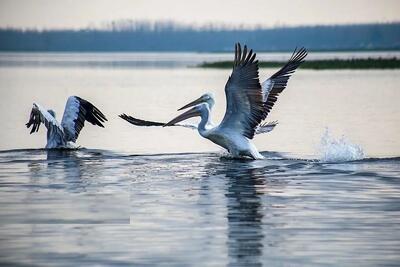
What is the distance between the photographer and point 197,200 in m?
10.7

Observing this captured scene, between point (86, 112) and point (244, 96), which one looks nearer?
point (244, 96)

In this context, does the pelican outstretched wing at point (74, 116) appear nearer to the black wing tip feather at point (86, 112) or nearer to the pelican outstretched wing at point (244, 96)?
the black wing tip feather at point (86, 112)

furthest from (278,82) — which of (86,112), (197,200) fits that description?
(197,200)

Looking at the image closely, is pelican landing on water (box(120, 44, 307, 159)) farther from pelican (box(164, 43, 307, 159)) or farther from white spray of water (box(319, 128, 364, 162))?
white spray of water (box(319, 128, 364, 162))

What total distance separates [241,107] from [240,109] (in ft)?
0.15

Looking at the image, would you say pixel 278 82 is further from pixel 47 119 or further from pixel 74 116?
pixel 47 119

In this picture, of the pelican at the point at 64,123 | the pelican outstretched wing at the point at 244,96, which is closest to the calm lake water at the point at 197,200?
the pelican at the point at 64,123

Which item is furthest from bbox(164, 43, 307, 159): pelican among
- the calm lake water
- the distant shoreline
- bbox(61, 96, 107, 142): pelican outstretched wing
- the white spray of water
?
the distant shoreline

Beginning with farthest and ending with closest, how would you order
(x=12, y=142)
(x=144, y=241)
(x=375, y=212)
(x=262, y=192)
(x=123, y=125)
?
(x=123, y=125) < (x=12, y=142) < (x=262, y=192) < (x=375, y=212) < (x=144, y=241)

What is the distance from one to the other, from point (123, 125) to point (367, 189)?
1041cm

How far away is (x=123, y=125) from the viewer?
21359 millimetres

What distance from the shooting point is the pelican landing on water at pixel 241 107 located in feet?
43.7

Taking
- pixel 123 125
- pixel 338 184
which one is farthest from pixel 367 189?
pixel 123 125

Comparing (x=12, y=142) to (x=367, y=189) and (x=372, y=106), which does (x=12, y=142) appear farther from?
(x=372, y=106)
